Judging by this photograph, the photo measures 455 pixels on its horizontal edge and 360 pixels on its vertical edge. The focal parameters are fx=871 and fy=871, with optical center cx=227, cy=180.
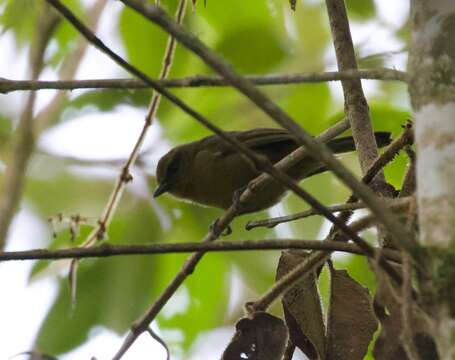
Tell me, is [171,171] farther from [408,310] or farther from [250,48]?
[408,310]

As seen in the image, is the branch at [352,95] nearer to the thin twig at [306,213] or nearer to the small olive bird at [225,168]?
the thin twig at [306,213]

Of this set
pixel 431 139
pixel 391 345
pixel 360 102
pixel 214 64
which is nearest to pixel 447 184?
pixel 431 139

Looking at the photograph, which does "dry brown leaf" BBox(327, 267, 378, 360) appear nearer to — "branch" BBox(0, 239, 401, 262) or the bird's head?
"branch" BBox(0, 239, 401, 262)

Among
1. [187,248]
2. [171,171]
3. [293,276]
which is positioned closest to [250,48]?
[171,171]

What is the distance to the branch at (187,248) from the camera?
6.52 feet

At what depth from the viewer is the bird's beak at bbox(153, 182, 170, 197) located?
17.0 ft

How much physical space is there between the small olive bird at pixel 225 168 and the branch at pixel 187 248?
254 cm

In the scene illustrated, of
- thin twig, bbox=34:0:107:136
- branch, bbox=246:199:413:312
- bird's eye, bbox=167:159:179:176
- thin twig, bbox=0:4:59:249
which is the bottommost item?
branch, bbox=246:199:413:312

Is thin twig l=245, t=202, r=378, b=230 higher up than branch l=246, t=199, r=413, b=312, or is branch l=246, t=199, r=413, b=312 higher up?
thin twig l=245, t=202, r=378, b=230

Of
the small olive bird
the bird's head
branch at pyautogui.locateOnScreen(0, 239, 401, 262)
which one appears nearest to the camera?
branch at pyautogui.locateOnScreen(0, 239, 401, 262)

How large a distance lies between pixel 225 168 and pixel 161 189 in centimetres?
41

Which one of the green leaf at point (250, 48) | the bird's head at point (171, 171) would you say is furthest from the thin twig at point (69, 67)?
the bird's head at point (171, 171)

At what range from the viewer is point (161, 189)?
17.4 ft

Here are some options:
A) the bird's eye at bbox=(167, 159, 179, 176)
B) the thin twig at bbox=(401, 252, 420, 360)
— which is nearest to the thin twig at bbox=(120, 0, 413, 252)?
the thin twig at bbox=(401, 252, 420, 360)
